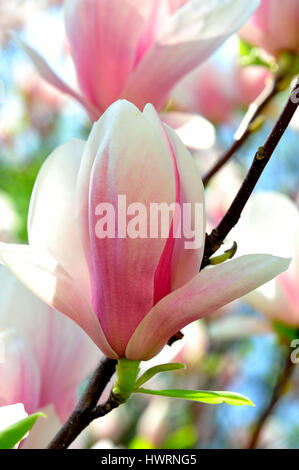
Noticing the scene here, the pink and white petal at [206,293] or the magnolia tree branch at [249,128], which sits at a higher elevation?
the magnolia tree branch at [249,128]

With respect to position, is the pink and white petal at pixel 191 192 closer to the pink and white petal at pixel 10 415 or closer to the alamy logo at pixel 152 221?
the alamy logo at pixel 152 221

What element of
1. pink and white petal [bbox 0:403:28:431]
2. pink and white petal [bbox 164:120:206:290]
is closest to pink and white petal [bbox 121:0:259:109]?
pink and white petal [bbox 164:120:206:290]

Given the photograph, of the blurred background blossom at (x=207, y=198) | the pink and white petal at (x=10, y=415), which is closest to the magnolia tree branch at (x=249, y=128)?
the blurred background blossom at (x=207, y=198)

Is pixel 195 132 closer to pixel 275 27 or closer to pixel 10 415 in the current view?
pixel 275 27

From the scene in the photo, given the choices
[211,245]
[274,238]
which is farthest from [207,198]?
[211,245]

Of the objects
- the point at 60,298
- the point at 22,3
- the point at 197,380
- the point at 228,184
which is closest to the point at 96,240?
the point at 60,298
